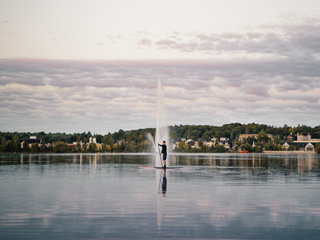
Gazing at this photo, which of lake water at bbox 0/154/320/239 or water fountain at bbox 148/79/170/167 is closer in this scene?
lake water at bbox 0/154/320/239

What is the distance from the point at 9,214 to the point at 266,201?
10287mm

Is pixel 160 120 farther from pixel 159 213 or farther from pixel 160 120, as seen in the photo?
pixel 159 213

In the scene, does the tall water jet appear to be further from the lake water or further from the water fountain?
the lake water

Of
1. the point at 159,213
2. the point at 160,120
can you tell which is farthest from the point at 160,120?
the point at 159,213

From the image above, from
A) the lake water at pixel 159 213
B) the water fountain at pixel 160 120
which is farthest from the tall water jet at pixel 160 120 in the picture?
the lake water at pixel 159 213

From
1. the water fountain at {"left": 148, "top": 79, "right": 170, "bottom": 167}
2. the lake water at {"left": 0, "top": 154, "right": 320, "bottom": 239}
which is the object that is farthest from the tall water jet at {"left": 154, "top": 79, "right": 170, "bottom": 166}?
the lake water at {"left": 0, "top": 154, "right": 320, "bottom": 239}

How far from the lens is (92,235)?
1174 centimetres

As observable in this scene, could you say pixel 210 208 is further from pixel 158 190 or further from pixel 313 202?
pixel 158 190

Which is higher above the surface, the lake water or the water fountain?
the water fountain

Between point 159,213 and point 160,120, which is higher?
point 160,120

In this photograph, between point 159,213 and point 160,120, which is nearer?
point 159,213

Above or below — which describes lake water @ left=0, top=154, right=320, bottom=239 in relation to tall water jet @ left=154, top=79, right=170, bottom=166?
Answer: below

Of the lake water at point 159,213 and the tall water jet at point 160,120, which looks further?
the tall water jet at point 160,120

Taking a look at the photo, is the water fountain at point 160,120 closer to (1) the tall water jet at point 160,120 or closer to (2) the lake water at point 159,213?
(1) the tall water jet at point 160,120
